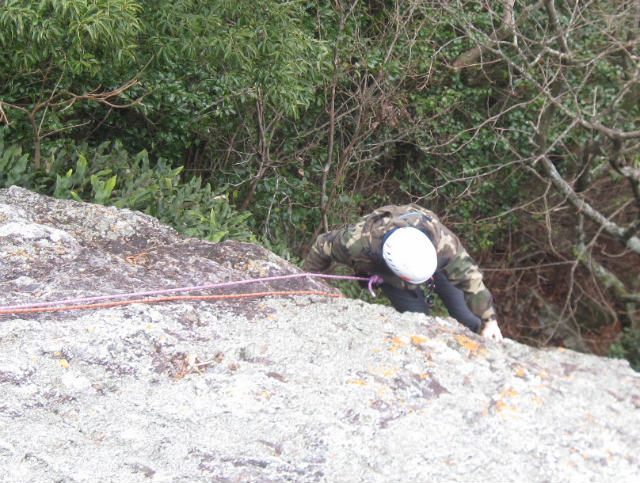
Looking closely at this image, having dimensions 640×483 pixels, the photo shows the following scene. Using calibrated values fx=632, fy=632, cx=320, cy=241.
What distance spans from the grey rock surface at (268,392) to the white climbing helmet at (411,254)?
30 centimetres

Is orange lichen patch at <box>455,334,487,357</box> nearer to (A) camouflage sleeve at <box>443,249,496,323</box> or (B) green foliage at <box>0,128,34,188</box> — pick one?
(A) camouflage sleeve at <box>443,249,496,323</box>

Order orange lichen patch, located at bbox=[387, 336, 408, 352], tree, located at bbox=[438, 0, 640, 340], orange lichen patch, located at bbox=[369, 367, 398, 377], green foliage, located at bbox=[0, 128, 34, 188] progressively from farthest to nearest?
tree, located at bbox=[438, 0, 640, 340], green foliage, located at bbox=[0, 128, 34, 188], orange lichen patch, located at bbox=[387, 336, 408, 352], orange lichen patch, located at bbox=[369, 367, 398, 377]

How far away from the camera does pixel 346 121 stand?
7.69m

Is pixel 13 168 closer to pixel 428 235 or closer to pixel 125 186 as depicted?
pixel 125 186

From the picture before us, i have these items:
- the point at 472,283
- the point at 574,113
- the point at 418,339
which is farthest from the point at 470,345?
the point at 574,113

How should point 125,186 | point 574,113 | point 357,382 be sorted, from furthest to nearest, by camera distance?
1. point 574,113
2. point 125,186
3. point 357,382

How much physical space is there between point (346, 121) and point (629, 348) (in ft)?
18.0

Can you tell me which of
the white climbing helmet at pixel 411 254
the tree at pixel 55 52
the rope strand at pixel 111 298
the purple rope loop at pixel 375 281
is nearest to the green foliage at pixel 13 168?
the tree at pixel 55 52

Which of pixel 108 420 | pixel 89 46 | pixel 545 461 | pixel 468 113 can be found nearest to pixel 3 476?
pixel 108 420

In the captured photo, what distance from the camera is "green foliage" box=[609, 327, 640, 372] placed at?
30.3 ft

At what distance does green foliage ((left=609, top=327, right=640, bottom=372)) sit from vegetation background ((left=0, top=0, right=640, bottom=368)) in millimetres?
30

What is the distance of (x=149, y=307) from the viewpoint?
11.3 ft

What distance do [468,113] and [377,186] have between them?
1.57m

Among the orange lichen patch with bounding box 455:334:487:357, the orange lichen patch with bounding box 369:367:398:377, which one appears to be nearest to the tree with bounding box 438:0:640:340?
the orange lichen patch with bounding box 455:334:487:357
